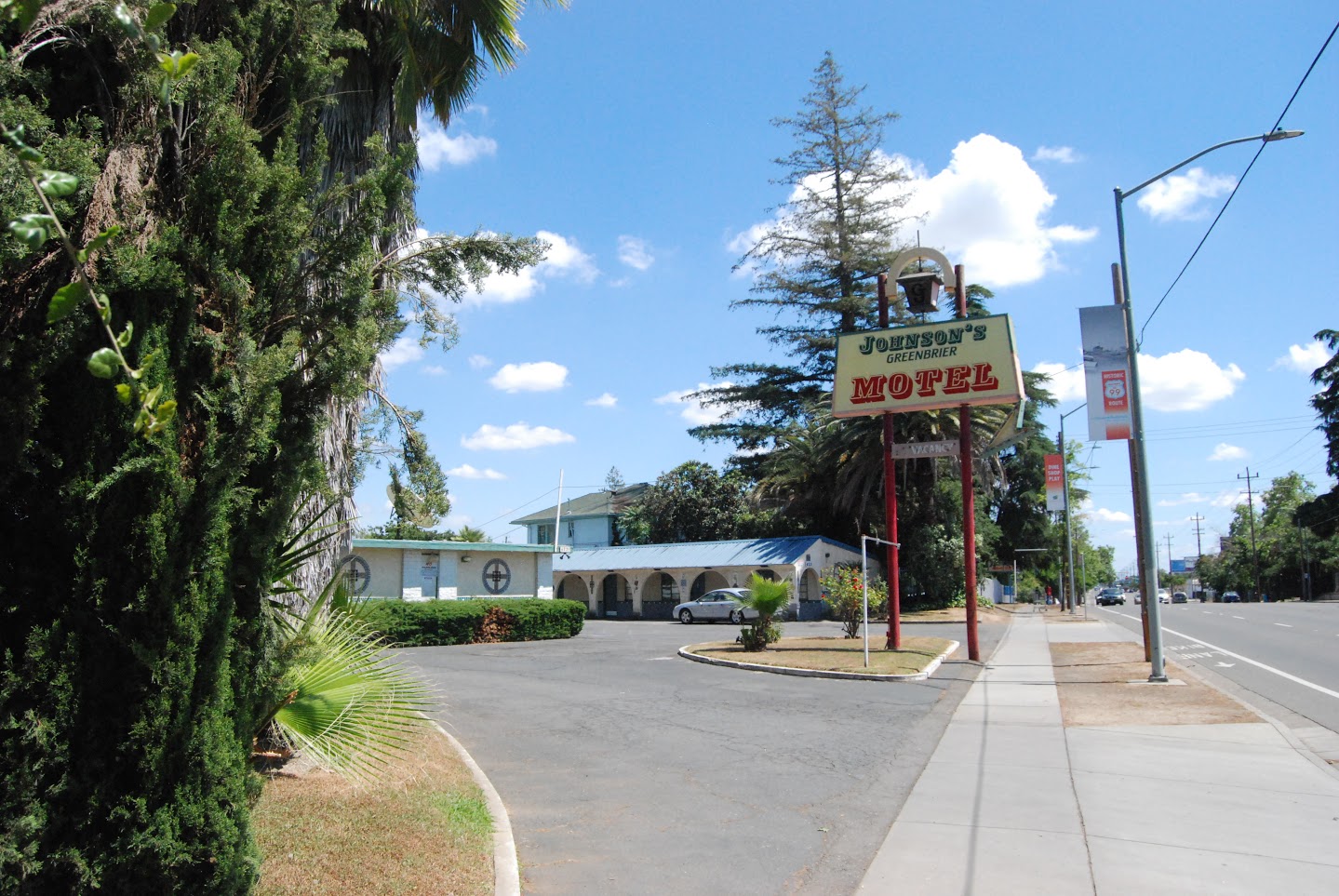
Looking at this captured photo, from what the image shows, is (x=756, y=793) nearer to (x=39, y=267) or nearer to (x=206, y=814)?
(x=206, y=814)

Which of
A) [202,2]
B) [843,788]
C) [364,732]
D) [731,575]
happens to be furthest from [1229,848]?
[731,575]

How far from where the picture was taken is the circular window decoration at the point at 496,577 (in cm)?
3078

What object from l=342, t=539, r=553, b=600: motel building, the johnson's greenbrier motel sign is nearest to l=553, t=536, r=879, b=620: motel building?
l=342, t=539, r=553, b=600: motel building

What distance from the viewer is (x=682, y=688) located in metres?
14.9

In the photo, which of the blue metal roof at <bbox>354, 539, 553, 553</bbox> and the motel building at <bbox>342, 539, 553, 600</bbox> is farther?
the motel building at <bbox>342, 539, 553, 600</bbox>

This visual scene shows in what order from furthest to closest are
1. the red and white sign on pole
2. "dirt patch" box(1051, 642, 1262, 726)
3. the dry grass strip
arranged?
the red and white sign on pole
"dirt patch" box(1051, 642, 1262, 726)
the dry grass strip

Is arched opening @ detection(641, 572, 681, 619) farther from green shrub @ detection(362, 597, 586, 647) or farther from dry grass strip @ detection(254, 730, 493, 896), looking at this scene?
dry grass strip @ detection(254, 730, 493, 896)

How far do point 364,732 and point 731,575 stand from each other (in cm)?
3766

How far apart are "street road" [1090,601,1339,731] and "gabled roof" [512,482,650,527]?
38602 mm

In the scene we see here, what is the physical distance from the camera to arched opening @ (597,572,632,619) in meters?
47.6

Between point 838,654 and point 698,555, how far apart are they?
981 inches

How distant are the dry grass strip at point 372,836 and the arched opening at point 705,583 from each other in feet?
126

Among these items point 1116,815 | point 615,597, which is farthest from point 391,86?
point 615,597

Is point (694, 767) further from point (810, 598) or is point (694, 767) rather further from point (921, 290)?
point (810, 598)
